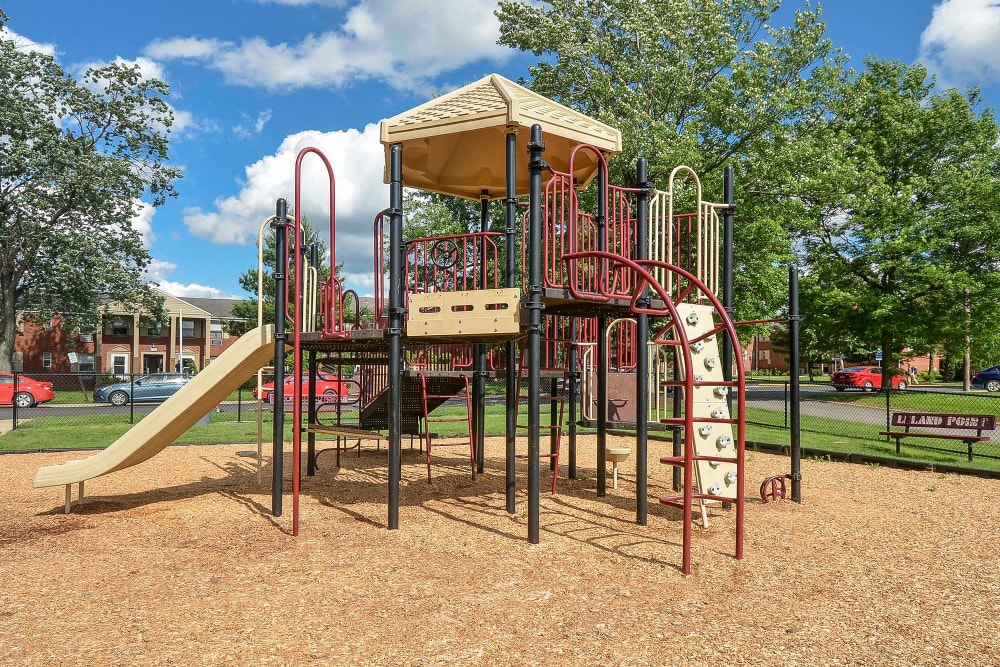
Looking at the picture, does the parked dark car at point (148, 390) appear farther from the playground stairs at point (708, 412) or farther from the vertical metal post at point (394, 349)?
the playground stairs at point (708, 412)

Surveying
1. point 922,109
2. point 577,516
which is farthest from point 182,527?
point 922,109

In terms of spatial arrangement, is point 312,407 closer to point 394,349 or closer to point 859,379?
point 394,349

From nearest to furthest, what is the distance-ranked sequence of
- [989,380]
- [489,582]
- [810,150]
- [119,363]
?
[489,582]
[810,150]
[989,380]
[119,363]

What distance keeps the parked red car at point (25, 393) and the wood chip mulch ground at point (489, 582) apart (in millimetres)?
21768

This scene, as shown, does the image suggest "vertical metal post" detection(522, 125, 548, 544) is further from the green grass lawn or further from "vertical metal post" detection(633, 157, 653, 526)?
the green grass lawn

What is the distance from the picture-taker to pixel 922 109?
2972cm

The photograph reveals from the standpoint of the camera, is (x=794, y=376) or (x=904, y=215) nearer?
(x=794, y=376)

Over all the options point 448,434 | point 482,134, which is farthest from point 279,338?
point 448,434

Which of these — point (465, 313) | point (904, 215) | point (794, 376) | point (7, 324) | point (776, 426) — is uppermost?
point (904, 215)

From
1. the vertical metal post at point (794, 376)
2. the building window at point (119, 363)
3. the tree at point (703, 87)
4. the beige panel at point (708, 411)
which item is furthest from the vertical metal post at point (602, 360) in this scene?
the building window at point (119, 363)

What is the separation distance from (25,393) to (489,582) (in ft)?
94.7

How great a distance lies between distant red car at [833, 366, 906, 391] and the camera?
36875 millimetres

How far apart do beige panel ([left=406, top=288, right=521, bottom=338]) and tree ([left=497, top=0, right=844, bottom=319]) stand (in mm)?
16521

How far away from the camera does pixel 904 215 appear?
27609 millimetres
